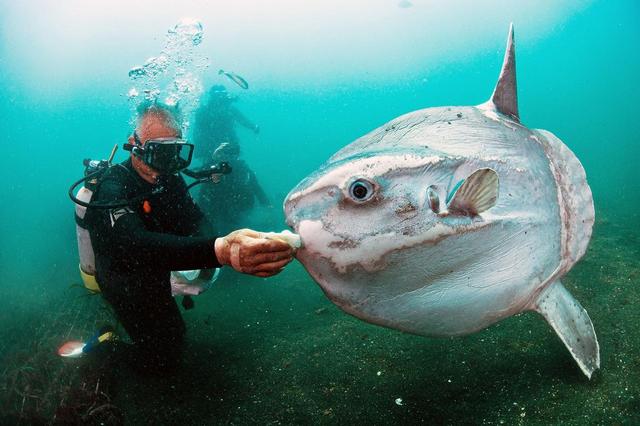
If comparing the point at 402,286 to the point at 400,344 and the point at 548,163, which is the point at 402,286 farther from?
the point at 400,344

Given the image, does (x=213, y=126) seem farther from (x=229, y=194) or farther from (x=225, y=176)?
(x=229, y=194)

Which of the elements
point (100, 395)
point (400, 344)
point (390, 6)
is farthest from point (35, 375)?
point (390, 6)

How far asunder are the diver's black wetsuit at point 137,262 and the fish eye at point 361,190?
1.83 metres

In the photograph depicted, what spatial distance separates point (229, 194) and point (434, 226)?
8.84m

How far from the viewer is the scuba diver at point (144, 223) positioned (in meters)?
3.06

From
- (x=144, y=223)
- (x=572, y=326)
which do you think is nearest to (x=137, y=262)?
(x=144, y=223)

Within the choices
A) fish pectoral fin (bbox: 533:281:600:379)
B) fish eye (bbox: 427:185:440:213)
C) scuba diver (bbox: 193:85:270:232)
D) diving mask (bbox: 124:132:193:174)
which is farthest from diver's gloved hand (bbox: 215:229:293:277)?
scuba diver (bbox: 193:85:270:232)

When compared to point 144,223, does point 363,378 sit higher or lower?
lower

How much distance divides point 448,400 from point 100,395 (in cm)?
353

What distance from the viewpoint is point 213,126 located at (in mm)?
11469

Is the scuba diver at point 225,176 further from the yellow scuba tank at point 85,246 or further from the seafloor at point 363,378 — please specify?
the yellow scuba tank at point 85,246

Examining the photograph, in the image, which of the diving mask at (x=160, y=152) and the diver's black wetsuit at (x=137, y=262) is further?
the diving mask at (x=160, y=152)

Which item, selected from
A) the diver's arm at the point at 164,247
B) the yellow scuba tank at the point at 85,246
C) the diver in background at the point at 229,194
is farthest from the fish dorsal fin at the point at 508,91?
the diver in background at the point at 229,194

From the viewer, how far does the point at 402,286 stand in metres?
1.44
